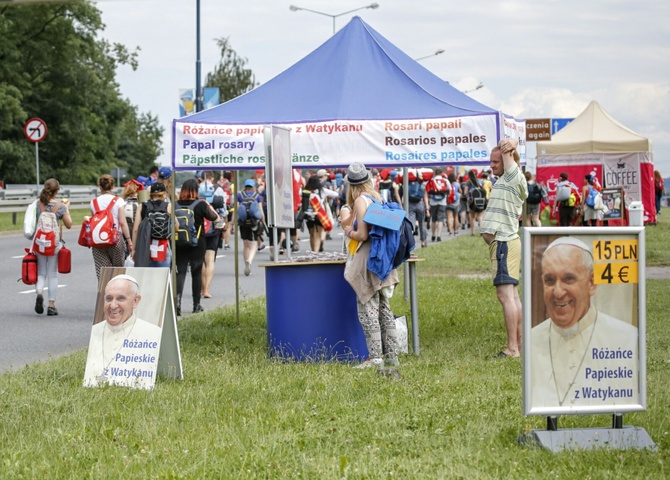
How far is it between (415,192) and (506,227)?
18.9m

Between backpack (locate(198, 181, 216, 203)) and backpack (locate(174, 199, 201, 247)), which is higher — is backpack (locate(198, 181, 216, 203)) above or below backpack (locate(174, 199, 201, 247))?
above

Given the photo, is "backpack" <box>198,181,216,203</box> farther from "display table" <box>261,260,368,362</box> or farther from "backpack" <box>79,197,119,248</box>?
"display table" <box>261,260,368,362</box>

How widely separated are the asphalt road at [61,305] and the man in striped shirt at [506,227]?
4356 mm

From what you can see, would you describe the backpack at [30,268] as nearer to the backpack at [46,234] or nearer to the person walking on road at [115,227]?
the backpack at [46,234]

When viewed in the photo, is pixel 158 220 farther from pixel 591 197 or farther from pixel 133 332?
pixel 591 197

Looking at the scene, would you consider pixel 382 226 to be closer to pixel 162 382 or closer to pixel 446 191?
pixel 162 382

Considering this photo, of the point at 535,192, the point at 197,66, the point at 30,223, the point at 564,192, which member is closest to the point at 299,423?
the point at 30,223

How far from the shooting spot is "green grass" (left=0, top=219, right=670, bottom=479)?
20.8 feet

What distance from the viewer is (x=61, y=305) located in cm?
1675

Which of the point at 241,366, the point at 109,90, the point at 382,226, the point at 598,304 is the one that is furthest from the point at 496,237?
the point at 109,90

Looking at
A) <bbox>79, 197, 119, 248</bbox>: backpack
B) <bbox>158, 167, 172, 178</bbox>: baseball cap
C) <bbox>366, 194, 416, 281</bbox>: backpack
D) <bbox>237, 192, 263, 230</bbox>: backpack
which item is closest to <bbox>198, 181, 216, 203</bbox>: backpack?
<bbox>237, 192, 263, 230</bbox>: backpack

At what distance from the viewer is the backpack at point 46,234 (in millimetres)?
15289

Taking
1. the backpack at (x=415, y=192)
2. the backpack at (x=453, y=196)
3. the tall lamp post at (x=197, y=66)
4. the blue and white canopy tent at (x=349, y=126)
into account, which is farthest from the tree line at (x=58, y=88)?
the blue and white canopy tent at (x=349, y=126)

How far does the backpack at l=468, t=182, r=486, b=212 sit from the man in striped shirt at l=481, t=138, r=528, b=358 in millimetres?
21956
